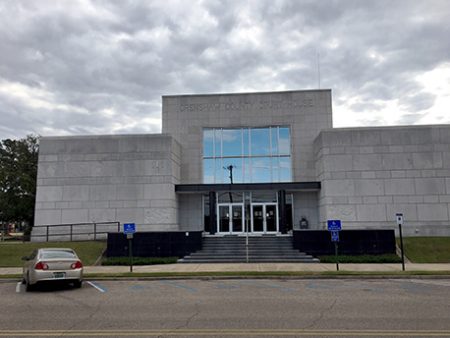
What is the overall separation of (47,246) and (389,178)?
21.5m

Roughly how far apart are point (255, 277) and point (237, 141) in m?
17.2

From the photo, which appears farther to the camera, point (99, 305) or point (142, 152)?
point (142, 152)

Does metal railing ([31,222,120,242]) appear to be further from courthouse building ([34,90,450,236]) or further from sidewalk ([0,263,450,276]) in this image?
sidewalk ([0,263,450,276])

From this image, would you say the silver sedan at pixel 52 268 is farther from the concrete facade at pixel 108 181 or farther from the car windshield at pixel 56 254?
the concrete facade at pixel 108 181

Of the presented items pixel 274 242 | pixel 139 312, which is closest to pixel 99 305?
pixel 139 312

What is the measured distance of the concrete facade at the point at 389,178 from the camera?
26562 millimetres

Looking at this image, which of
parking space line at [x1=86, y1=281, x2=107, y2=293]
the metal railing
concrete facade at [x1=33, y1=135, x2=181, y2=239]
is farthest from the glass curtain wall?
parking space line at [x1=86, y1=281, x2=107, y2=293]

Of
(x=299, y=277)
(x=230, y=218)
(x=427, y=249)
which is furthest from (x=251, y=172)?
(x=299, y=277)

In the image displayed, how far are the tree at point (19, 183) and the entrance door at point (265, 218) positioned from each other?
86.3 feet

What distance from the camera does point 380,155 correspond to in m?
27.5

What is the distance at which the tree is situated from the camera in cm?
4434

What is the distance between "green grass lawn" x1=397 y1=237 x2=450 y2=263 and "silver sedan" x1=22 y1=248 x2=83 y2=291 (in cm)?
1655

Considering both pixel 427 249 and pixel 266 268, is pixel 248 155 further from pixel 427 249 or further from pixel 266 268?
pixel 266 268

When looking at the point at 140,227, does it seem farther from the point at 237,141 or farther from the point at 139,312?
the point at 139,312
